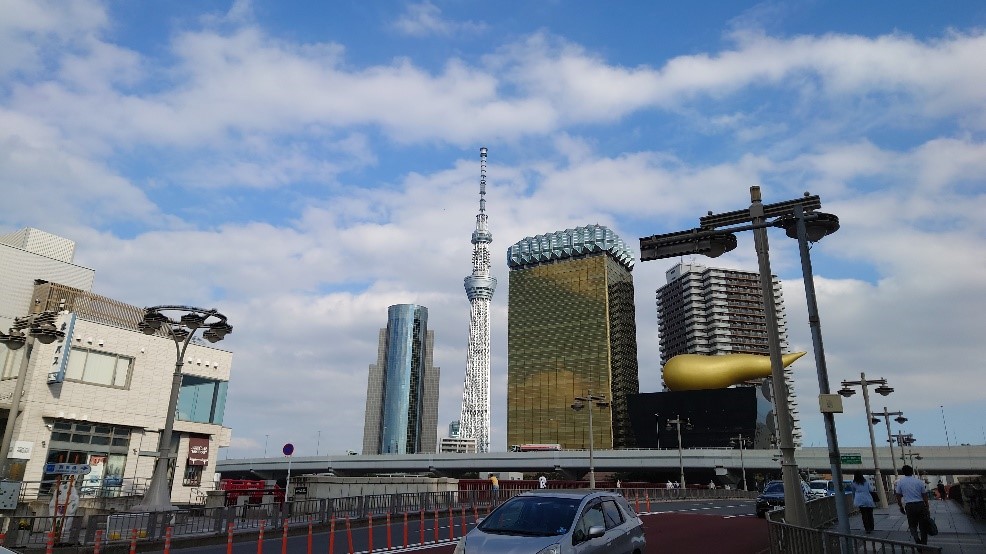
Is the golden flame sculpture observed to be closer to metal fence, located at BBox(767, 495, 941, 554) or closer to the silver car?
metal fence, located at BBox(767, 495, 941, 554)

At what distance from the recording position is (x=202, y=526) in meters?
21.1

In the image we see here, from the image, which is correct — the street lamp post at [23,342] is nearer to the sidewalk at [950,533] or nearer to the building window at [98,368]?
the building window at [98,368]

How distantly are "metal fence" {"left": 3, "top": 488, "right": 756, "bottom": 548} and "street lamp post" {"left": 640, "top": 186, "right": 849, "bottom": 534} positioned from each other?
10096 mm

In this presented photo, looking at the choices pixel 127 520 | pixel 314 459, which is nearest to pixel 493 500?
pixel 127 520

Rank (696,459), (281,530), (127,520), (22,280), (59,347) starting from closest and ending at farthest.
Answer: (127,520), (281,530), (59,347), (22,280), (696,459)

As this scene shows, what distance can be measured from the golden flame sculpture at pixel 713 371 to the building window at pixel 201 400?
4530 inches

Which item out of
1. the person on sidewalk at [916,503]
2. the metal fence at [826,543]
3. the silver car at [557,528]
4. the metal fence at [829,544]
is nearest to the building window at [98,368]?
the silver car at [557,528]

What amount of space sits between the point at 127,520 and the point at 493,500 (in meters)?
20.3

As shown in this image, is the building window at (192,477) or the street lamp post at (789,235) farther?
the building window at (192,477)

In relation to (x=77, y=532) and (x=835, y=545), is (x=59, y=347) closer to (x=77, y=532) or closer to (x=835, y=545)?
(x=77, y=532)

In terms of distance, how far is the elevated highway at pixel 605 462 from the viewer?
335 ft

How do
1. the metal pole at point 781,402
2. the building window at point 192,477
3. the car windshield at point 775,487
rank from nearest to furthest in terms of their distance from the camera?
the metal pole at point 781,402 < the car windshield at point 775,487 < the building window at point 192,477

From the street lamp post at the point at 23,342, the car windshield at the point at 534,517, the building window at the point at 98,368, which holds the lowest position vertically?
the car windshield at the point at 534,517

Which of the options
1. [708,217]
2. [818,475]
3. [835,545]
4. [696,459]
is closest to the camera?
[835,545]
